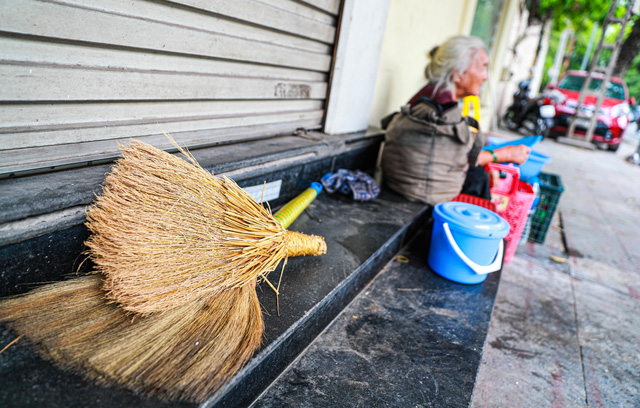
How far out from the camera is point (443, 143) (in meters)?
3.09

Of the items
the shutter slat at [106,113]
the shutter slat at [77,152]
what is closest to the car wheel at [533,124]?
the shutter slat at [106,113]

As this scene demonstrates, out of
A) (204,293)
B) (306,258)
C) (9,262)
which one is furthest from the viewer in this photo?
(306,258)

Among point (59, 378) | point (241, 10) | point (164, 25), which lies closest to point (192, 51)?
point (164, 25)

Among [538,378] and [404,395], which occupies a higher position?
[404,395]

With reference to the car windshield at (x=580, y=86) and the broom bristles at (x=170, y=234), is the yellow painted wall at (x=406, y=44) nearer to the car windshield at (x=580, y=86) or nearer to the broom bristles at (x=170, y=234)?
the broom bristles at (x=170, y=234)

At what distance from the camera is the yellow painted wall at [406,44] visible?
3947mm

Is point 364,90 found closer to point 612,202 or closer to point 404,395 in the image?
point 404,395

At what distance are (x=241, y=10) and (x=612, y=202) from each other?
6736 millimetres

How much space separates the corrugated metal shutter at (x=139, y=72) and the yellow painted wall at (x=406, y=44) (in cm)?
131

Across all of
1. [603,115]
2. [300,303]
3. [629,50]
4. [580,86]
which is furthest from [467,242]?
[629,50]

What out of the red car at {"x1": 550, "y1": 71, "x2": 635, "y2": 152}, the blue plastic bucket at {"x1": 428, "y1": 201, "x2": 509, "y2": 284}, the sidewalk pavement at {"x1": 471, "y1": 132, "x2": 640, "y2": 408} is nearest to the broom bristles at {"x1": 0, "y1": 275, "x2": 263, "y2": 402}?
the sidewalk pavement at {"x1": 471, "y1": 132, "x2": 640, "y2": 408}

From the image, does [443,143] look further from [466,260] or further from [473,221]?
[466,260]

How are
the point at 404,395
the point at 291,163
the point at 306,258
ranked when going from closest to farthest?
the point at 404,395, the point at 306,258, the point at 291,163

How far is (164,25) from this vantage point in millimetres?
1817
